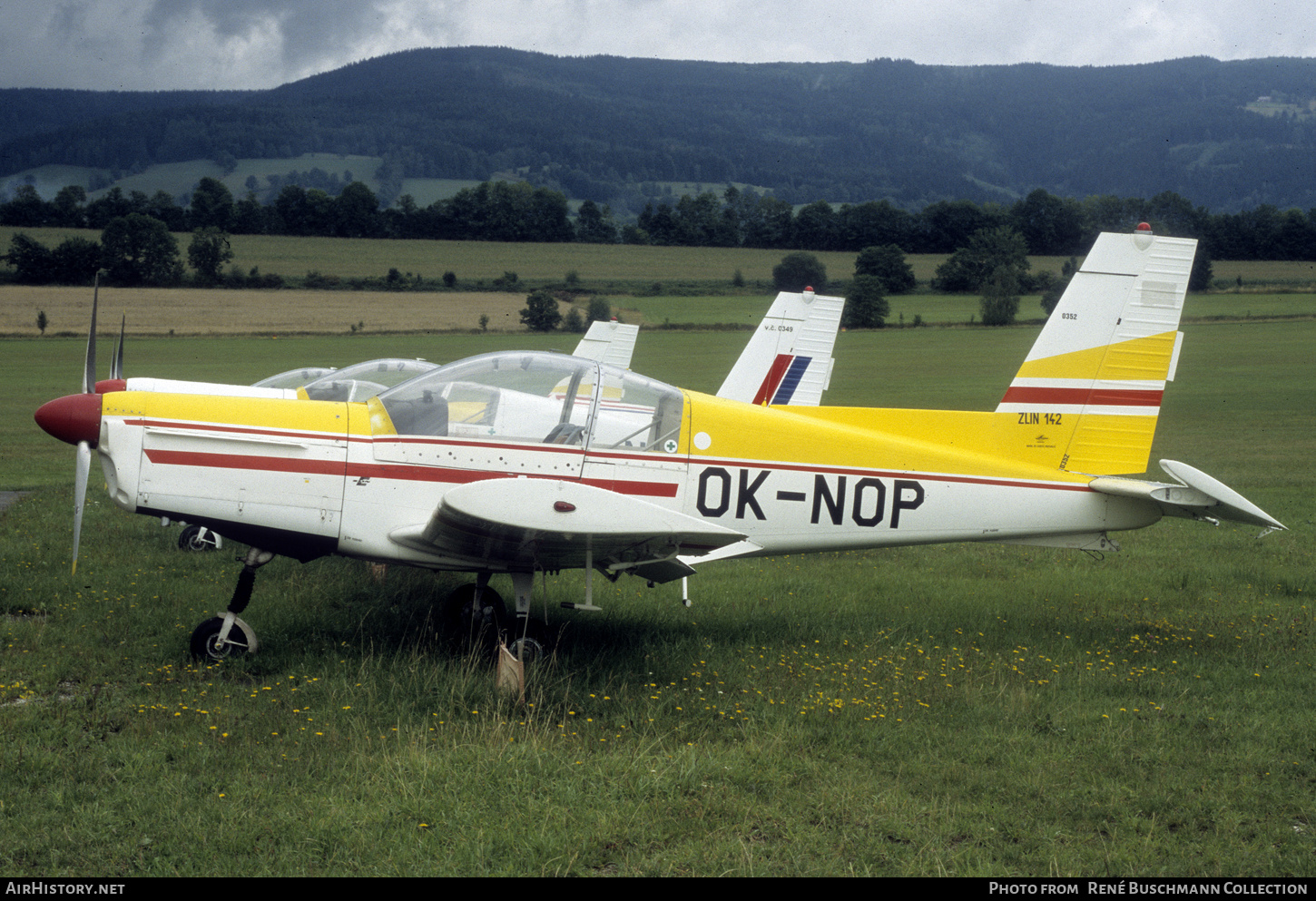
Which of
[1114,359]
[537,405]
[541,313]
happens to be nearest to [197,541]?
[537,405]

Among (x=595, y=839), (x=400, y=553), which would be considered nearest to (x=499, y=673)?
(x=400, y=553)

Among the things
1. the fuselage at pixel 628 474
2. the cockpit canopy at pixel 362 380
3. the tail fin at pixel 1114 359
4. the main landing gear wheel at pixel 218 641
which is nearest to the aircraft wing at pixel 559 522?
the fuselage at pixel 628 474

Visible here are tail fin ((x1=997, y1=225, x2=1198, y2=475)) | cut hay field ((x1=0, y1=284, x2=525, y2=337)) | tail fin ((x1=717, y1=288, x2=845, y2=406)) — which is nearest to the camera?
tail fin ((x1=997, y1=225, x2=1198, y2=475))

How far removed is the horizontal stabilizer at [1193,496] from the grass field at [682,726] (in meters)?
1.02

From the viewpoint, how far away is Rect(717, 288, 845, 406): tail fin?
14.2 metres

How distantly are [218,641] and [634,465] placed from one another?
289cm

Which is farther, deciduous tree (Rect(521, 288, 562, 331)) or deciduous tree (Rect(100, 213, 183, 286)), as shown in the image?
deciduous tree (Rect(100, 213, 183, 286))

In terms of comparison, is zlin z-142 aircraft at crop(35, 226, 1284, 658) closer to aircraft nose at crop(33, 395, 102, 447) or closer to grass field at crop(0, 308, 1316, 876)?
aircraft nose at crop(33, 395, 102, 447)

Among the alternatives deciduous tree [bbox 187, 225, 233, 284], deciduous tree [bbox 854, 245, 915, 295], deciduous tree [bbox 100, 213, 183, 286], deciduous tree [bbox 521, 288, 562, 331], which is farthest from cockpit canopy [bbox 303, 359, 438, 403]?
deciduous tree [bbox 854, 245, 915, 295]

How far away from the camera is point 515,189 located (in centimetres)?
10288

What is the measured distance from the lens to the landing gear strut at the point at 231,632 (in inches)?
252

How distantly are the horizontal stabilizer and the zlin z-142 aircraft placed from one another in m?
0.02

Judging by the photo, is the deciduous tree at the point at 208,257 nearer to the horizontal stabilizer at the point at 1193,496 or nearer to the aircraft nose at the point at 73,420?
the aircraft nose at the point at 73,420
